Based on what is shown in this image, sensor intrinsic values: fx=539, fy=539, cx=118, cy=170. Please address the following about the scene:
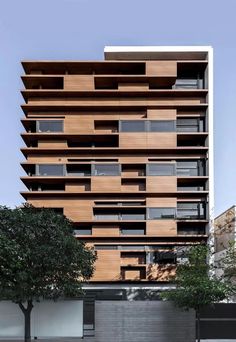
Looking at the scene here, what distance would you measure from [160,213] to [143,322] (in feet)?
87.9

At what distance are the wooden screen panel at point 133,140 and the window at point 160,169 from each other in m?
2.29

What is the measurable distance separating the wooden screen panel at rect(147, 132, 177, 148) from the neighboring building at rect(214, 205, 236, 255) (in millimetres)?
8872

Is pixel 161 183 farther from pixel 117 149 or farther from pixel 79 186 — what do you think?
pixel 79 186

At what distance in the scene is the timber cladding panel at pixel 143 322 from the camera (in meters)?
27.1

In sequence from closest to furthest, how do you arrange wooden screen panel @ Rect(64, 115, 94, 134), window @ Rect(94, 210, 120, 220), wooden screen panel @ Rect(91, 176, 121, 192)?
wooden screen panel @ Rect(91, 176, 121, 192) < window @ Rect(94, 210, 120, 220) < wooden screen panel @ Rect(64, 115, 94, 134)

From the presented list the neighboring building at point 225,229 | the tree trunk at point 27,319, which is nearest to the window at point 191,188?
the neighboring building at point 225,229

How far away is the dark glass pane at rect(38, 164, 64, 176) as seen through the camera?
5534cm

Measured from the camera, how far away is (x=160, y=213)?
53.7 m

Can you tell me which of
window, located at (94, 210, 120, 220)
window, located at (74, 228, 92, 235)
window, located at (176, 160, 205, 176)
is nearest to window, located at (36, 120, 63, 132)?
window, located at (94, 210, 120, 220)

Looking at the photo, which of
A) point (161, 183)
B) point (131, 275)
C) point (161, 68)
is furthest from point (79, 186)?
point (161, 68)

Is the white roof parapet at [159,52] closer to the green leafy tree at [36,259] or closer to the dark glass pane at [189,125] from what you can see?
the dark glass pane at [189,125]

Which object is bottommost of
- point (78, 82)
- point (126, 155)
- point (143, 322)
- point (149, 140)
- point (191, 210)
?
point (143, 322)

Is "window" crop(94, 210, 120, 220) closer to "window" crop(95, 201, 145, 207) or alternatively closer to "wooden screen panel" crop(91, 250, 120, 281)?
"window" crop(95, 201, 145, 207)

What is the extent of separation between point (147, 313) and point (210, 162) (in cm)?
3028
